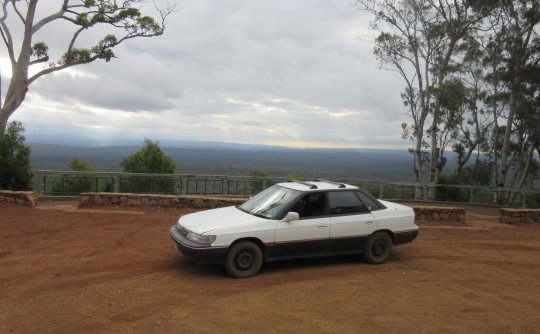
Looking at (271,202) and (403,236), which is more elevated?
(271,202)

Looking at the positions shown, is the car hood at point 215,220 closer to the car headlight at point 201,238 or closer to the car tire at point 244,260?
the car headlight at point 201,238

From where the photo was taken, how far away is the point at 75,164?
31.0 metres

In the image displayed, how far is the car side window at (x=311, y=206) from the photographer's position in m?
7.36

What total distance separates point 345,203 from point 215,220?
2287 millimetres

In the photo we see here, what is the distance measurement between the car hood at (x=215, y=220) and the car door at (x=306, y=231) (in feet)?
1.50

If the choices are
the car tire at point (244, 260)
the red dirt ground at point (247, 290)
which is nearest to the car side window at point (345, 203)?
the red dirt ground at point (247, 290)

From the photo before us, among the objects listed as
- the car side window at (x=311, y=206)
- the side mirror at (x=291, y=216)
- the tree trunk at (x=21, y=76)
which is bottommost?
the side mirror at (x=291, y=216)

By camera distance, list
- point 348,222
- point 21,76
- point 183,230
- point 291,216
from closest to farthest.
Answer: point 291,216 → point 183,230 → point 348,222 → point 21,76

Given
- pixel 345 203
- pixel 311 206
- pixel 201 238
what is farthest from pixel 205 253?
pixel 345 203

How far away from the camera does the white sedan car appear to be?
21.9ft

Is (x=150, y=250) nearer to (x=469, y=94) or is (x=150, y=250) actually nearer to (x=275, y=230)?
(x=275, y=230)

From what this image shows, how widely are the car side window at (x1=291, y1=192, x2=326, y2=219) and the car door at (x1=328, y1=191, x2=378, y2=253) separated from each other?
0.15m

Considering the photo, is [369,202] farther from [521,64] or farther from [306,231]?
[521,64]

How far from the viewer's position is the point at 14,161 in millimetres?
14117
